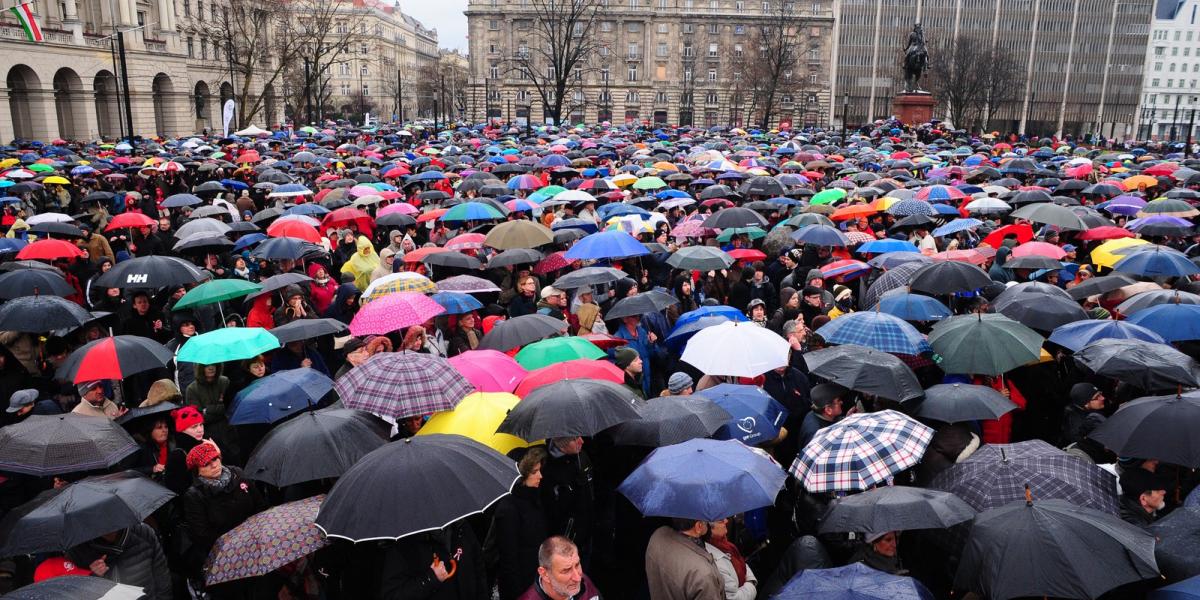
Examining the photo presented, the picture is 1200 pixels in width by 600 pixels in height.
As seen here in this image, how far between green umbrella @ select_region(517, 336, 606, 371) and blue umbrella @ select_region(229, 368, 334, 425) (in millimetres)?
1491

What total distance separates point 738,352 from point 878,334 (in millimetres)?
1224

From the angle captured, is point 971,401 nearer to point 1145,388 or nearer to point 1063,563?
point 1145,388

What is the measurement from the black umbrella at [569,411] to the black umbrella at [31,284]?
20.9ft

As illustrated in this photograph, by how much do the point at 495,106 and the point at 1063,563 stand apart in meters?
93.3

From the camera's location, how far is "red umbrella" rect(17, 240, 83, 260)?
10.4 meters

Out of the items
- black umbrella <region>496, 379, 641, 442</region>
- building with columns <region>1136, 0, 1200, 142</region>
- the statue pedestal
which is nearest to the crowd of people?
black umbrella <region>496, 379, 641, 442</region>

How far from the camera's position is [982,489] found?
463 centimetres

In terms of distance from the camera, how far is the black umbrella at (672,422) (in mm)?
5297

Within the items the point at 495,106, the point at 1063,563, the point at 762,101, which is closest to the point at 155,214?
the point at 1063,563

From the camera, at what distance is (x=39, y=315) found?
777 cm

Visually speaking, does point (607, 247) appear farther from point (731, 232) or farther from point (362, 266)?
point (362, 266)

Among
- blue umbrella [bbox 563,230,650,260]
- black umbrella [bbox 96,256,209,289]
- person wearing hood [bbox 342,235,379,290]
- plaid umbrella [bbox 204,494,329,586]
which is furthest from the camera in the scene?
person wearing hood [bbox 342,235,379,290]

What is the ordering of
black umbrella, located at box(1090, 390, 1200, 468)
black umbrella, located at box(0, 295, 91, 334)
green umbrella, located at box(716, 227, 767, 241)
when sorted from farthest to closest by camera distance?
green umbrella, located at box(716, 227, 767, 241), black umbrella, located at box(0, 295, 91, 334), black umbrella, located at box(1090, 390, 1200, 468)

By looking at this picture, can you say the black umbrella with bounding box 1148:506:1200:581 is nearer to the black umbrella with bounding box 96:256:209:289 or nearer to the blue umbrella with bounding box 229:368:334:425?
the blue umbrella with bounding box 229:368:334:425
